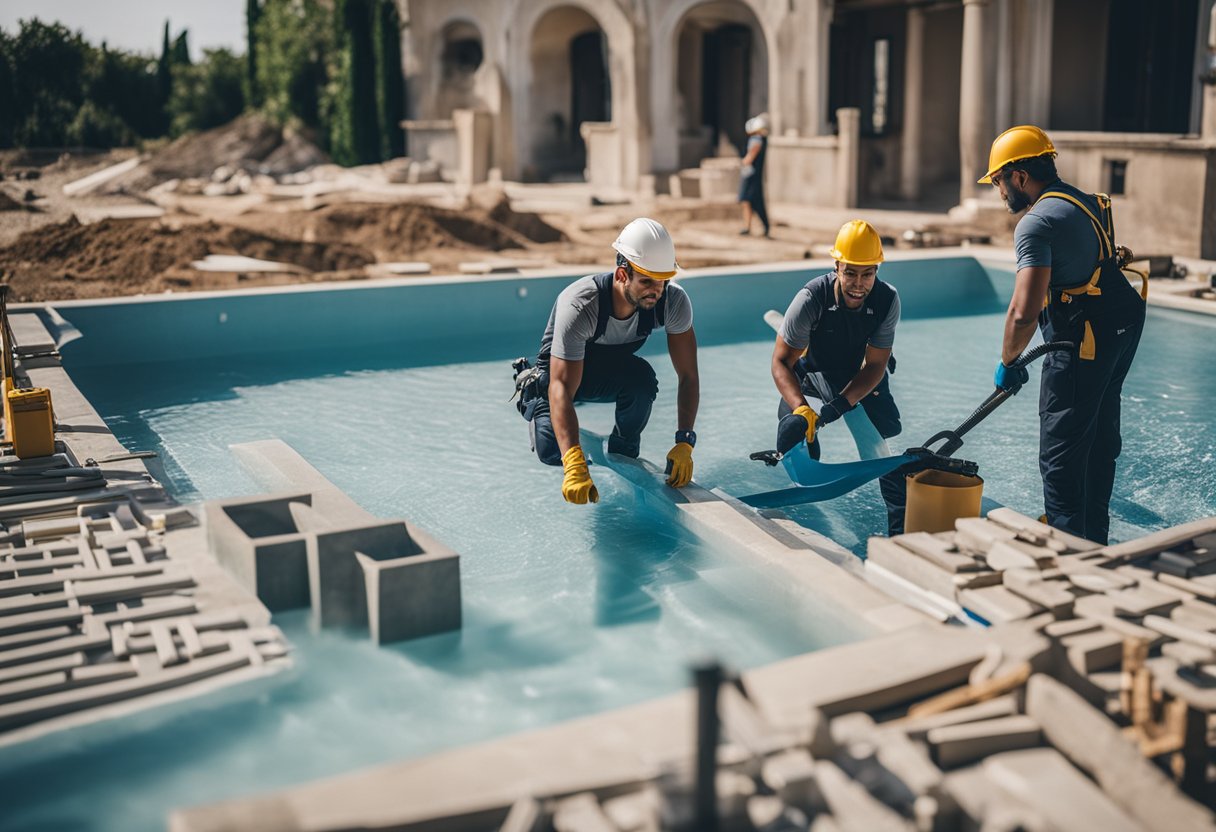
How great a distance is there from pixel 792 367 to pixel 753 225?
12005 millimetres

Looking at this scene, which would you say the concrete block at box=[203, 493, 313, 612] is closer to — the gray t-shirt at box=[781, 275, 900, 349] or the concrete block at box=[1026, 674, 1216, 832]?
the gray t-shirt at box=[781, 275, 900, 349]

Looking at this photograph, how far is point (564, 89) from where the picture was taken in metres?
26.0

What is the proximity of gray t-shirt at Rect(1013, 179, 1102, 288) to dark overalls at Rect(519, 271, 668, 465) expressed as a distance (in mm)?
1573

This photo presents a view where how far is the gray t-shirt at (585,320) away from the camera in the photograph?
5211 mm

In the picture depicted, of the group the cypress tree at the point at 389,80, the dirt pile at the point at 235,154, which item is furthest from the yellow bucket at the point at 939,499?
the dirt pile at the point at 235,154

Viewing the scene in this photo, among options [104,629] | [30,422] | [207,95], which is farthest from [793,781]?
[207,95]

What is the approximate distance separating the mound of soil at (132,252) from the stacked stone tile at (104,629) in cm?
811

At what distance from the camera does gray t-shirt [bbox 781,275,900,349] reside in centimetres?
555

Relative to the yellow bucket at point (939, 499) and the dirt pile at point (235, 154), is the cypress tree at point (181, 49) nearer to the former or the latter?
the dirt pile at point (235, 154)

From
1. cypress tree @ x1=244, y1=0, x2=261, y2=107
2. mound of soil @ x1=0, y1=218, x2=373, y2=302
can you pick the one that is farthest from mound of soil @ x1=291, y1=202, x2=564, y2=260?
cypress tree @ x1=244, y1=0, x2=261, y2=107

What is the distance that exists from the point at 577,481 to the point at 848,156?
14260 millimetres

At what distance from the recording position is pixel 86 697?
141 inches

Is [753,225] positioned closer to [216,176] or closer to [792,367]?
[792,367]

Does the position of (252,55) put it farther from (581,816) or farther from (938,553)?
(581,816)
